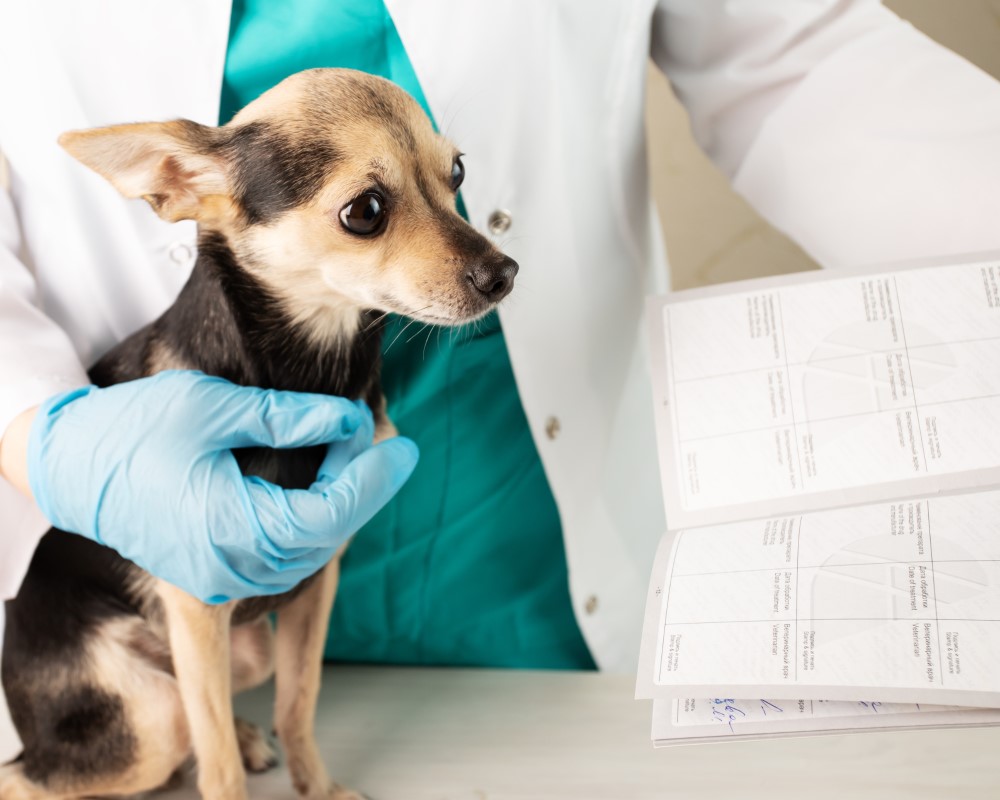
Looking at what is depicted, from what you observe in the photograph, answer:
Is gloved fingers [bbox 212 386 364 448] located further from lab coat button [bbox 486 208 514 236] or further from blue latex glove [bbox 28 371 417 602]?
lab coat button [bbox 486 208 514 236]

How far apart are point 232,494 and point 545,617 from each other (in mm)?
691

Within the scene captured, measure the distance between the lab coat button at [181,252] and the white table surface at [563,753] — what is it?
641mm

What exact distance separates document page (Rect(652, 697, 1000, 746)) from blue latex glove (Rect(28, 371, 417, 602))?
39 cm

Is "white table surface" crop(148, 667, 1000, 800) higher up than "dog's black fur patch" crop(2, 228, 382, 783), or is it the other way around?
"dog's black fur patch" crop(2, 228, 382, 783)

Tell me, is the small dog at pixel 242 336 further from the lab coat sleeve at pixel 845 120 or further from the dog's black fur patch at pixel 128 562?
the lab coat sleeve at pixel 845 120

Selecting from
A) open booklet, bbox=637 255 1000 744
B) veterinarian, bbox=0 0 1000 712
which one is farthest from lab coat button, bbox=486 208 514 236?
open booklet, bbox=637 255 1000 744

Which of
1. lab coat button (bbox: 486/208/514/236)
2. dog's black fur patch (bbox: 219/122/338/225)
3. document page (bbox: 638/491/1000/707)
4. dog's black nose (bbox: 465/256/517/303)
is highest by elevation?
dog's black fur patch (bbox: 219/122/338/225)

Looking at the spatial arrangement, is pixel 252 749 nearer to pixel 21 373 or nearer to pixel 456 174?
pixel 21 373

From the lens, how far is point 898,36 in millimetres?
1155

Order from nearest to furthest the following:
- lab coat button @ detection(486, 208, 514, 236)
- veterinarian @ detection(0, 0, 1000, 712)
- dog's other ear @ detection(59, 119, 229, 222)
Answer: dog's other ear @ detection(59, 119, 229, 222) < veterinarian @ detection(0, 0, 1000, 712) < lab coat button @ detection(486, 208, 514, 236)

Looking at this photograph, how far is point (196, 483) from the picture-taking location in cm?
90

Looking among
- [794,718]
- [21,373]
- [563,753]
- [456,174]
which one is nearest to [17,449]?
[21,373]

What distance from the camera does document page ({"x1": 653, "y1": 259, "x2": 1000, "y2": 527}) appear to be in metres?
0.89

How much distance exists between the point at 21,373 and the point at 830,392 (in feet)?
2.82
